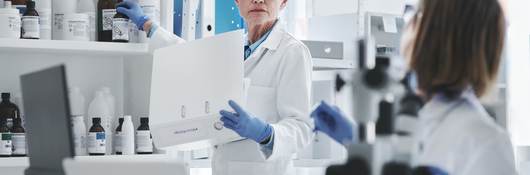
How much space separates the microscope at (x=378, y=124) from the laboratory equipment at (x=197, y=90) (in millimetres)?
1182

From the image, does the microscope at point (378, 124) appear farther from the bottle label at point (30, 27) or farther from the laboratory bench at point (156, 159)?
the bottle label at point (30, 27)

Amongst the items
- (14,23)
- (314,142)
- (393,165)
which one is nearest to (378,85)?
(393,165)

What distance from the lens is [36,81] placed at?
1.61 meters

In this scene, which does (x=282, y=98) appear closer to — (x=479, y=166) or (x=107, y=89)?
(x=107, y=89)

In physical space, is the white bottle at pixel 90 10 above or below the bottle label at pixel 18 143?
above

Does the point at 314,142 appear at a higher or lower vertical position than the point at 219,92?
lower

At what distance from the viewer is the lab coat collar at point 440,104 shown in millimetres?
1413

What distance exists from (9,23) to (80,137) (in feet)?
1.36

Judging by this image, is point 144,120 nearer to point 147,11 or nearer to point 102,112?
point 102,112

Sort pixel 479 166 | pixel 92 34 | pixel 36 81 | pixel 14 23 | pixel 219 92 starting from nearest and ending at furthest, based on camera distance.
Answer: pixel 479 166, pixel 36 81, pixel 219 92, pixel 14 23, pixel 92 34

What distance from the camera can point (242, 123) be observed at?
223 cm

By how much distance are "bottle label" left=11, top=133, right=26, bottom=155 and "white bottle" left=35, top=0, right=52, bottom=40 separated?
31 centimetres

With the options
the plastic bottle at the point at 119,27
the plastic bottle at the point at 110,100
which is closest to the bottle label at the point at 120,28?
the plastic bottle at the point at 119,27

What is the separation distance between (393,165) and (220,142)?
54.1 inches
